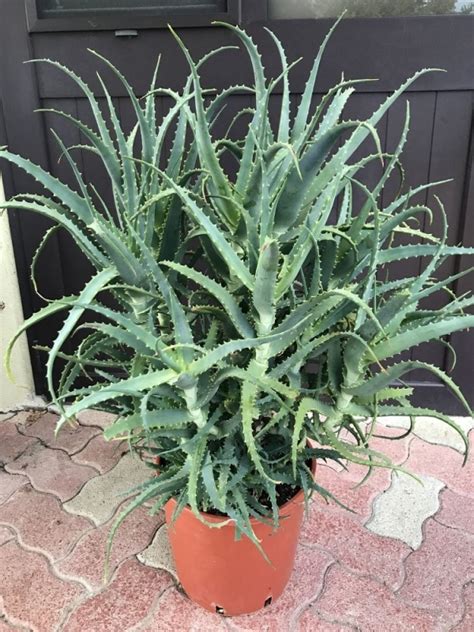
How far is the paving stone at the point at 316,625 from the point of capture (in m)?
1.21

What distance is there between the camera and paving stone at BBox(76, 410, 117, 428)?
76.6 inches

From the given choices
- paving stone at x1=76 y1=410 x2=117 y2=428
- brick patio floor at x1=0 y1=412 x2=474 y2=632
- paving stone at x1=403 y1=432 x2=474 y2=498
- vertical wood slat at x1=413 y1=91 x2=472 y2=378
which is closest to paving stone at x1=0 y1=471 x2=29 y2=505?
brick patio floor at x1=0 y1=412 x2=474 y2=632

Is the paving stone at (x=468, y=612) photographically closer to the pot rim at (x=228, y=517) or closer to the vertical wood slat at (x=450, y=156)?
the pot rim at (x=228, y=517)

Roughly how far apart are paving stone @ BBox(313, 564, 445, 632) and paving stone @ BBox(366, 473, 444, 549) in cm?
18

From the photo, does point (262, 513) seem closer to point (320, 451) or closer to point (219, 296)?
point (320, 451)

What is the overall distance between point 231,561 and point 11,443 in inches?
39.5

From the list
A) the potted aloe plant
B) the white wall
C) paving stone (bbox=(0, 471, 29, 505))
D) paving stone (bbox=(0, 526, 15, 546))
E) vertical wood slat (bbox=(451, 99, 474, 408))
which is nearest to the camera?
the potted aloe plant

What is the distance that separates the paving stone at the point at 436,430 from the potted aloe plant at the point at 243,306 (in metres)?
0.83

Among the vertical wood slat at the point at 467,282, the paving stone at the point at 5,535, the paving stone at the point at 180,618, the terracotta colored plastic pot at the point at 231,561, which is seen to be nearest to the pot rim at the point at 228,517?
the terracotta colored plastic pot at the point at 231,561

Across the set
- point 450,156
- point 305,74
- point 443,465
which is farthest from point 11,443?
point 450,156

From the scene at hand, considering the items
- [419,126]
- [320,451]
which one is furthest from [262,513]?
[419,126]

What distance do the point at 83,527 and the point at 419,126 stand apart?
1.49 m

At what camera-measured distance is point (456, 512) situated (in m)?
1.54

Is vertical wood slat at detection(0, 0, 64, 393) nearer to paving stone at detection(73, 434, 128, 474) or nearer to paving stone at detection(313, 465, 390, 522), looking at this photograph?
paving stone at detection(73, 434, 128, 474)
